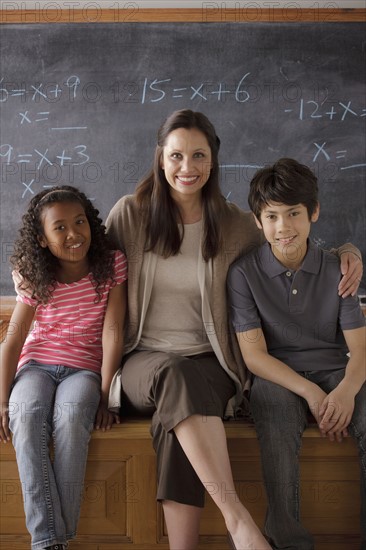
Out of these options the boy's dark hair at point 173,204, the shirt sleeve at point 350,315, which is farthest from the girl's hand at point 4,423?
the shirt sleeve at point 350,315

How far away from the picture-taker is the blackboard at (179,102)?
131 inches

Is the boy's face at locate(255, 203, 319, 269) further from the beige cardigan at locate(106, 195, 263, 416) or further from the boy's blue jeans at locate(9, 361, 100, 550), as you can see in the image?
the boy's blue jeans at locate(9, 361, 100, 550)

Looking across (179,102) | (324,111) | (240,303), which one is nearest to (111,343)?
(240,303)

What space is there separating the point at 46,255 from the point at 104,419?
48 cm

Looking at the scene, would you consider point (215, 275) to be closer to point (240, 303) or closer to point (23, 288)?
point (240, 303)

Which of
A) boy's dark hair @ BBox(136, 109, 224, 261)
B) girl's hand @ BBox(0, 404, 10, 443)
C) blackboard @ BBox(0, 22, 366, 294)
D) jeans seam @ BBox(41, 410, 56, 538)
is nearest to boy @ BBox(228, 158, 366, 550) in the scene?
boy's dark hair @ BBox(136, 109, 224, 261)

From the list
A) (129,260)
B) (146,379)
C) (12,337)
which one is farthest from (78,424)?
(129,260)

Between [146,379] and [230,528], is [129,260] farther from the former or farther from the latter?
[230,528]

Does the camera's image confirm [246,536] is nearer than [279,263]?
Yes

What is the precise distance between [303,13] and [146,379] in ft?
7.32

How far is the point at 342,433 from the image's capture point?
5.83 ft

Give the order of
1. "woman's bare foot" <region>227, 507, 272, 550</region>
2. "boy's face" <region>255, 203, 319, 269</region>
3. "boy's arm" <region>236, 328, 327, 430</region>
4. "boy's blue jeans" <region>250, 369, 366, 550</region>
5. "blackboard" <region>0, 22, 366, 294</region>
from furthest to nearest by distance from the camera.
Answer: "blackboard" <region>0, 22, 366, 294</region> < "boy's face" <region>255, 203, 319, 269</region> < "boy's arm" <region>236, 328, 327, 430</region> < "boy's blue jeans" <region>250, 369, 366, 550</region> < "woman's bare foot" <region>227, 507, 272, 550</region>

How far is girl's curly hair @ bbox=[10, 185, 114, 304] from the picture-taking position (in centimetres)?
190

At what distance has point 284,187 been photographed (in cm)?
187
